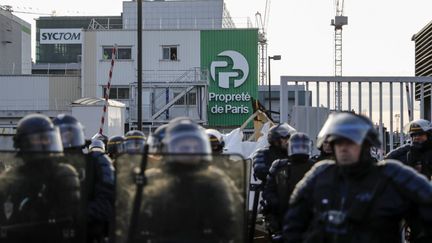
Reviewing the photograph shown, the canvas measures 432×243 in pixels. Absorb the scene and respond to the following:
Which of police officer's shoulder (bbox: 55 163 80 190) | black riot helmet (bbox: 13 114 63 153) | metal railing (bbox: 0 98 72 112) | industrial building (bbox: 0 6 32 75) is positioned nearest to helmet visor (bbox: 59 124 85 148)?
black riot helmet (bbox: 13 114 63 153)

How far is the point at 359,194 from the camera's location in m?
4.26

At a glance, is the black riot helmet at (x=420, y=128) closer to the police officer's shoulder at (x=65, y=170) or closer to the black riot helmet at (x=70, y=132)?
the black riot helmet at (x=70, y=132)

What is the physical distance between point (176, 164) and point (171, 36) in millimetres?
41177

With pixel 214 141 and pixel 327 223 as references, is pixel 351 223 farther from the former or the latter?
pixel 214 141

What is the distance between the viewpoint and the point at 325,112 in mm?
11281

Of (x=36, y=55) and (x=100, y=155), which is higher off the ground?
(x=36, y=55)

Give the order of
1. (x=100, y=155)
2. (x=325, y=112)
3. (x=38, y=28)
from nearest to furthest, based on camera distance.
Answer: (x=100, y=155) → (x=325, y=112) → (x=38, y=28)

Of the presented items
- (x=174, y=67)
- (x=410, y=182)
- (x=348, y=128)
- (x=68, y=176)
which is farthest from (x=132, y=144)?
(x=174, y=67)

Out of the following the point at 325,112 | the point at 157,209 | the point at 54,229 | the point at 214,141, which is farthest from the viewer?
the point at 325,112

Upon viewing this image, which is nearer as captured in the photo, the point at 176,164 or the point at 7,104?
the point at 176,164

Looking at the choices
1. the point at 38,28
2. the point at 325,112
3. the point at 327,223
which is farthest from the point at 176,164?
the point at 38,28

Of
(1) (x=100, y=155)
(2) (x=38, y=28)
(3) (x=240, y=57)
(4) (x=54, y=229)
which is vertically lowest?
(4) (x=54, y=229)

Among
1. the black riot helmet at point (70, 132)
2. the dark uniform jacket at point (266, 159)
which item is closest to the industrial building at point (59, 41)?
the dark uniform jacket at point (266, 159)

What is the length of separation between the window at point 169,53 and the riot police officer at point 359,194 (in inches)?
1605
